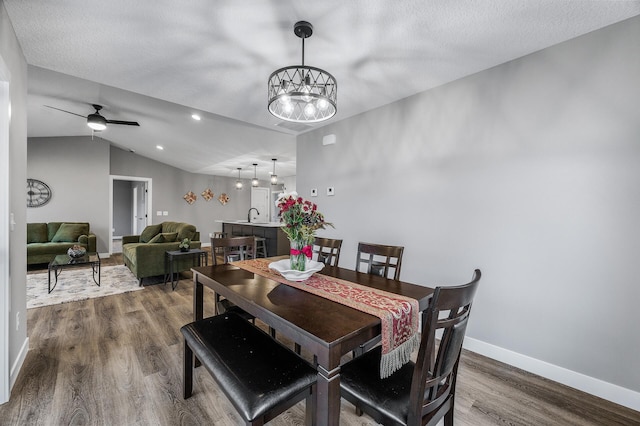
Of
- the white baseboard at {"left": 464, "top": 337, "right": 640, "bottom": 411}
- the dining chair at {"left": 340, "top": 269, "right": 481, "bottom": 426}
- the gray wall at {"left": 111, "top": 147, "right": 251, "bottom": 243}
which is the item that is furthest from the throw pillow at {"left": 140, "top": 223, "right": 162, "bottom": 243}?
the white baseboard at {"left": 464, "top": 337, "right": 640, "bottom": 411}

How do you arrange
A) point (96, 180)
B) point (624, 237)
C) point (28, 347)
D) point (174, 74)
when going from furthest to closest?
point (96, 180), point (174, 74), point (28, 347), point (624, 237)

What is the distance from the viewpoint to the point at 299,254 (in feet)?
5.84

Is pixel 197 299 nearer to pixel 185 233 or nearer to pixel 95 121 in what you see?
pixel 185 233

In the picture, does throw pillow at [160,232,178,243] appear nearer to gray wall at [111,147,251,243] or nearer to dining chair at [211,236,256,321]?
dining chair at [211,236,256,321]

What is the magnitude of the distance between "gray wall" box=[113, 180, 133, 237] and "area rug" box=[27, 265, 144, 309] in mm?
5580

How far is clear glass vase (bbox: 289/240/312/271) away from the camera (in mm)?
1772

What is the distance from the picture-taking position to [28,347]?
2238 millimetres

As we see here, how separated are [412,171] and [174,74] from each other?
98.5 inches

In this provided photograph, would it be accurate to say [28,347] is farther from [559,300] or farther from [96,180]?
[96,180]

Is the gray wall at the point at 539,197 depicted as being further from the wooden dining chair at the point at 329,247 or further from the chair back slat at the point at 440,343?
the chair back slat at the point at 440,343

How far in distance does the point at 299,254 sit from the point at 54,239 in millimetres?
6652

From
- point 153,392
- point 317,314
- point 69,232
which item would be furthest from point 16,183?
point 69,232

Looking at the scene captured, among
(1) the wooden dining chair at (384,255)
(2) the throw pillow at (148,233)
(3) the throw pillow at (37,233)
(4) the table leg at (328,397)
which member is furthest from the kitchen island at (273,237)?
(4) the table leg at (328,397)

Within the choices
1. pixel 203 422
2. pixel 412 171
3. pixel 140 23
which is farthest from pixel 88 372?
pixel 412 171
